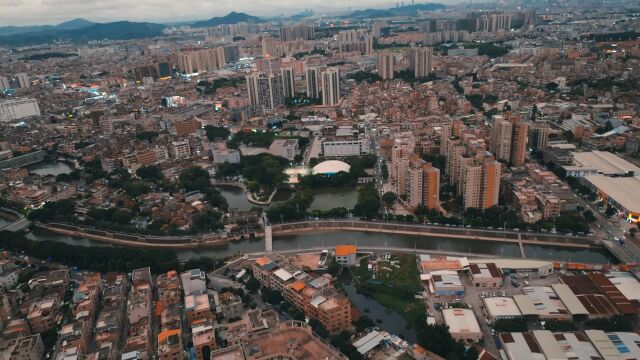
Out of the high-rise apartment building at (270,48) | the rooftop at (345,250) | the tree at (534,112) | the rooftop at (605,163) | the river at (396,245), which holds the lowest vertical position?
the river at (396,245)

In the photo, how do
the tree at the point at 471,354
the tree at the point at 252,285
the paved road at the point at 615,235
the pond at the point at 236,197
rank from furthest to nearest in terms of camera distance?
the pond at the point at 236,197, the paved road at the point at 615,235, the tree at the point at 252,285, the tree at the point at 471,354

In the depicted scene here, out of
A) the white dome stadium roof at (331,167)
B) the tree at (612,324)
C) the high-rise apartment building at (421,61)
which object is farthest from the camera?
the high-rise apartment building at (421,61)

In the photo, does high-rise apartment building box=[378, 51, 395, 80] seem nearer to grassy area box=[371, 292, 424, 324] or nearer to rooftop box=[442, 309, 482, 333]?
grassy area box=[371, 292, 424, 324]

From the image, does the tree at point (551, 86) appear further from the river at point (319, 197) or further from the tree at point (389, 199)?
the tree at point (389, 199)

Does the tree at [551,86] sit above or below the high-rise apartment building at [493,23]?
below

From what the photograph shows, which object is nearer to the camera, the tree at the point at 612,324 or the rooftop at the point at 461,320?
the tree at the point at 612,324

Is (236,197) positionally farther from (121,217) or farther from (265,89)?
(265,89)

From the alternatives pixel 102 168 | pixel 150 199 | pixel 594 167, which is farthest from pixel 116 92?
pixel 594 167

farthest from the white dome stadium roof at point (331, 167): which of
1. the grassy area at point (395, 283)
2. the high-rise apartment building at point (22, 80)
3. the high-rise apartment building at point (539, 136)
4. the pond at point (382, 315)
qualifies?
the high-rise apartment building at point (22, 80)
